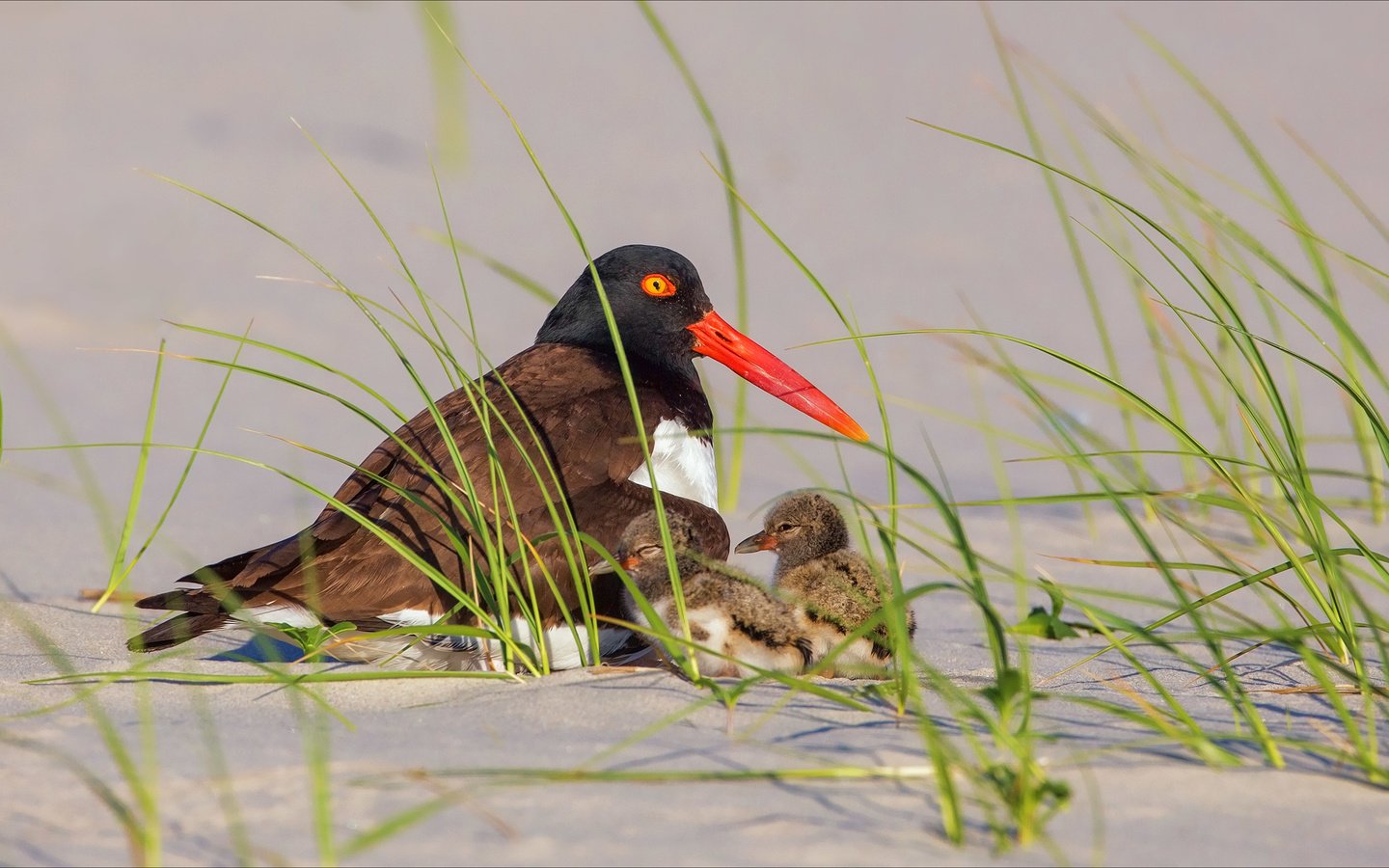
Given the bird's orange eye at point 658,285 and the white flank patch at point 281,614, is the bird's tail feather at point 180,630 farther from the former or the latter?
the bird's orange eye at point 658,285

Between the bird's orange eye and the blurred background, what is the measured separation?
1.19m

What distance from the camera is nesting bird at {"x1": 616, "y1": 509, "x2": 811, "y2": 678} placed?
3.13 meters

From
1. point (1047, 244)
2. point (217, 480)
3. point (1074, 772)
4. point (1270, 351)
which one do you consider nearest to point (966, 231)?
point (1047, 244)

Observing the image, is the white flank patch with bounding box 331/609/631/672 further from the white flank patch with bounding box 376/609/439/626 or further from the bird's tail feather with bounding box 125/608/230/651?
the bird's tail feather with bounding box 125/608/230/651

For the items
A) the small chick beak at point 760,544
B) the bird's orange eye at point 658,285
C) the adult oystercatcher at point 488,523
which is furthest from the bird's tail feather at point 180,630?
the bird's orange eye at point 658,285

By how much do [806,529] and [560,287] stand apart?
4338 mm

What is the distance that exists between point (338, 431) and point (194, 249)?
2146 mm

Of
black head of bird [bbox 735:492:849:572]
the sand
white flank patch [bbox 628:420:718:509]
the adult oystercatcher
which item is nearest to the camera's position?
the sand

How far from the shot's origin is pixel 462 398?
371 cm

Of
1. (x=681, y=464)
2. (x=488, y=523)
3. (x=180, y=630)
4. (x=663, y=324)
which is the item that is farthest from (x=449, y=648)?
(x=663, y=324)

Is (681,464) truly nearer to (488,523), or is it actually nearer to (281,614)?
(488,523)

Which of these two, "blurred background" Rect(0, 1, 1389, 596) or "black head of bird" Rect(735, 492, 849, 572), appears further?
"blurred background" Rect(0, 1, 1389, 596)

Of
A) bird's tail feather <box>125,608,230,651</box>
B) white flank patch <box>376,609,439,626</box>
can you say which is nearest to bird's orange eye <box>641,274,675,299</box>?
white flank patch <box>376,609,439,626</box>

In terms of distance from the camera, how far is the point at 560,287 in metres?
7.70
